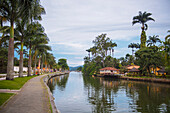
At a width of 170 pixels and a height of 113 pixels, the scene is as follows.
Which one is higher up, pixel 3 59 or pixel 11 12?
pixel 11 12

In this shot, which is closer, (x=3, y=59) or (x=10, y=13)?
(x=10, y=13)

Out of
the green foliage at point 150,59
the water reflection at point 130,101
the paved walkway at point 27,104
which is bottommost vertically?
the water reflection at point 130,101

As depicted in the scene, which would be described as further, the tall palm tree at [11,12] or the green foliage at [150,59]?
the green foliage at [150,59]

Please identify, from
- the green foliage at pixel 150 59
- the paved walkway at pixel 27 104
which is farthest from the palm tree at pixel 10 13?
the green foliage at pixel 150 59

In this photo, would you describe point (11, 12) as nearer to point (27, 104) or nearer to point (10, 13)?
point (10, 13)

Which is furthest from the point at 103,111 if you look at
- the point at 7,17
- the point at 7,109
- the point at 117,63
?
the point at 117,63

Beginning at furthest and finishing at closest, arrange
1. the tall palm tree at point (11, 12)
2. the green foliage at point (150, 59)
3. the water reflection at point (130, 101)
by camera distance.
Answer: the green foliage at point (150, 59) < the tall palm tree at point (11, 12) < the water reflection at point (130, 101)

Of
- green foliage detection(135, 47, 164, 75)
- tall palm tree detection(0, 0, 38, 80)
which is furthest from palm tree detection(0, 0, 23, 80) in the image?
green foliage detection(135, 47, 164, 75)

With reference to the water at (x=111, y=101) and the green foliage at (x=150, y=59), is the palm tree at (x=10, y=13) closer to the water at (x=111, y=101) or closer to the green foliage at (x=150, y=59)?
the water at (x=111, y=101)

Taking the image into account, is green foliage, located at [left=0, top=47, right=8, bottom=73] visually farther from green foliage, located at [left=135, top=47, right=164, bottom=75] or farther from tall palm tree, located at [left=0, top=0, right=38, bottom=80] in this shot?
green foliage, located at [left=135, top=47, right=164, bottom=75]

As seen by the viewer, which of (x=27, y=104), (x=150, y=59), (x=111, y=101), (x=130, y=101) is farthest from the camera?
(x=150, y=59)

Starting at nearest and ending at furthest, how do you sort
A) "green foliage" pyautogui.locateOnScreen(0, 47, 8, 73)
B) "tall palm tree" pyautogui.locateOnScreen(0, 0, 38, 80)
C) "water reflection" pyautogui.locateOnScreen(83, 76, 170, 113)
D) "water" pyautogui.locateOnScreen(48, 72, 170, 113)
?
"water" pyautogui.locateOnScreen(48, 72, 170, 113) → "water reflection" pyautogui.locateOnScreen(83, 76, 170, 113) → "tall palm tree" pyautogui.locateOnScreen(0, 0, 38, 80) → "green foliage" pyautogui.locateOnScreen(0, 47, 8, 73)

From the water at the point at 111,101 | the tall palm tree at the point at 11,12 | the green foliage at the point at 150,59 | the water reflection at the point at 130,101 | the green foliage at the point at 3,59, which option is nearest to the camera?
the water at the point at 111,101

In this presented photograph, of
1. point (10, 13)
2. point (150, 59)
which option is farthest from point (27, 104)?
point (150, 59)
